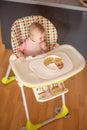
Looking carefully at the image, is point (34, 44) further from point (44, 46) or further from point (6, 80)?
point (6, 80)

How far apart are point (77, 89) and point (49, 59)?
706 mm

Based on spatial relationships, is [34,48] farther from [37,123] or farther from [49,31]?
[37,123]

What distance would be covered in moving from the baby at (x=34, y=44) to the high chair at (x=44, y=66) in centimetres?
4

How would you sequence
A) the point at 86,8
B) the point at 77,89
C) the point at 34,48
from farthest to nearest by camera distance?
1. the point at 77,89
2. the point at 86,8
3. the point at 34,48

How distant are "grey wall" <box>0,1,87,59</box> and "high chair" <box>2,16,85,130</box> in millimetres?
472

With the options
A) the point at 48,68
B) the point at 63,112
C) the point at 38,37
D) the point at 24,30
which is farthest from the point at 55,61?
the point at 63,112

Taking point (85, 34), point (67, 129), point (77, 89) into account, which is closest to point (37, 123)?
point (67, 129)

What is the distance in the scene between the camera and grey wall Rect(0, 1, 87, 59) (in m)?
1.95

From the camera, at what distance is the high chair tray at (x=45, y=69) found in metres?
1.22

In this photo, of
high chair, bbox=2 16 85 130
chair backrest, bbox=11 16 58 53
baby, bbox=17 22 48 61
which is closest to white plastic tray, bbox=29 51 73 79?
high chair, bbox=2 16 85 130

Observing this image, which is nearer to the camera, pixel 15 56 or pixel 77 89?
pixel 15 56

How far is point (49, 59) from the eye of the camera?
53.8 inches

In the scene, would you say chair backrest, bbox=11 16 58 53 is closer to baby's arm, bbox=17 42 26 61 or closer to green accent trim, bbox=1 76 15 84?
baby's arm, bbox=17 42 26 61

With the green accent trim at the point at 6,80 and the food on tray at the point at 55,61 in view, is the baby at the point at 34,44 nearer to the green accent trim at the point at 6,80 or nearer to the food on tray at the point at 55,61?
the food on tray at the point at 55,61
